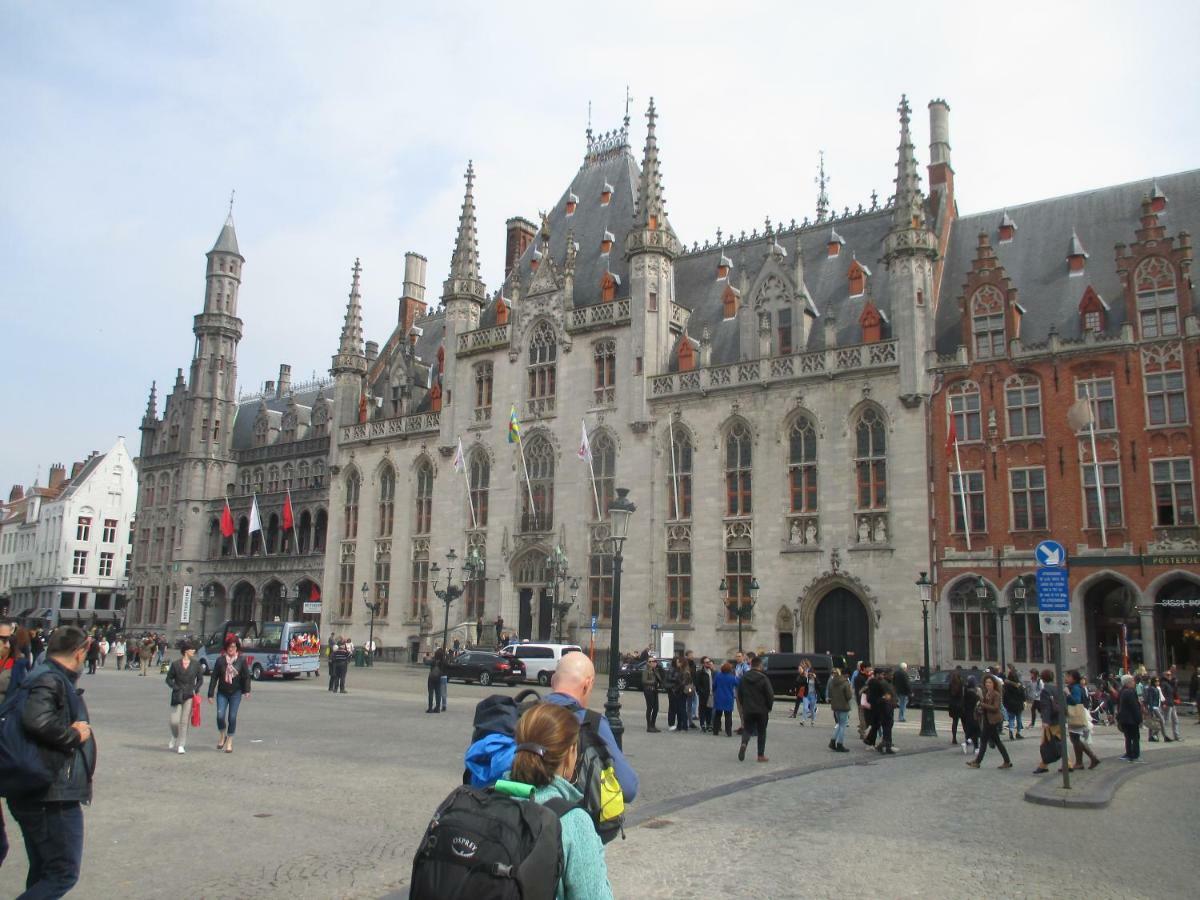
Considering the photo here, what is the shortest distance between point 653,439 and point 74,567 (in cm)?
6620

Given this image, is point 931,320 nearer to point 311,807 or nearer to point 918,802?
point 918,802

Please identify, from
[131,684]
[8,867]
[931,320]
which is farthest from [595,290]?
[8,867]

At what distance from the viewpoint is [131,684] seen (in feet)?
106

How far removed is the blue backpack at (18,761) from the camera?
226 inches

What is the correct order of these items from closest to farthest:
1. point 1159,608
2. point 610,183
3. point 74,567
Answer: point 1159,608 < point 610,183 < point 74,567

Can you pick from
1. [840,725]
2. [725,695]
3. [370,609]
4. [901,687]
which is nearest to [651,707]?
[725,695]

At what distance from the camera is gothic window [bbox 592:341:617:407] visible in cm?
4434

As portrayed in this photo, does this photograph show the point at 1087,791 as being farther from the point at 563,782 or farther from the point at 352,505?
the point at 352,505

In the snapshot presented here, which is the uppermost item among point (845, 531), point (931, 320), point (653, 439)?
point (931, 320)

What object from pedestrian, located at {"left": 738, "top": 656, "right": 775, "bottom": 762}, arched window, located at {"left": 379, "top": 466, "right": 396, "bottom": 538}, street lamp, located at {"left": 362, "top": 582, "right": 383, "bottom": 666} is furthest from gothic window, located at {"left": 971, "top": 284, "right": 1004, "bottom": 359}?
street lamp, located at {"left": 362, "top": 582, "right": 383, "bottom": 666}

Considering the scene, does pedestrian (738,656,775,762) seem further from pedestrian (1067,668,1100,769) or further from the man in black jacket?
the man in black jacket

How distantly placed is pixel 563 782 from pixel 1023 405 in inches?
1332

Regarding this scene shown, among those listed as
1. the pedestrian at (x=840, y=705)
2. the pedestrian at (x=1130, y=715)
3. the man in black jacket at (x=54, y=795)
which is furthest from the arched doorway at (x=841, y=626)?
the man in black jacket at (x=54, y=795)

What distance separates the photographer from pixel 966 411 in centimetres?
3538
